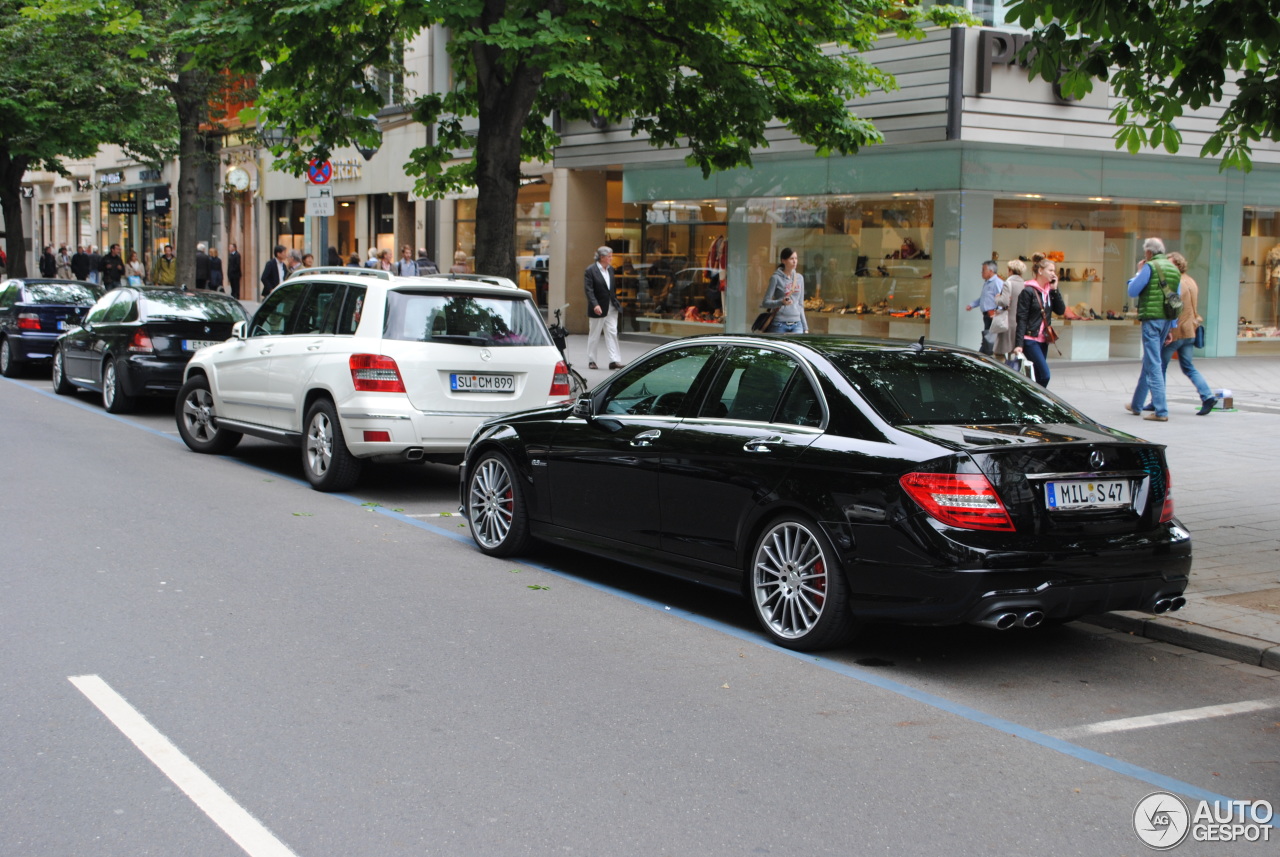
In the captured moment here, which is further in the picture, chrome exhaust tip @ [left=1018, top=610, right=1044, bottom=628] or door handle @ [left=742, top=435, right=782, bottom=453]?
door handle @ [left=742, top=435, right=782, bottom=453]

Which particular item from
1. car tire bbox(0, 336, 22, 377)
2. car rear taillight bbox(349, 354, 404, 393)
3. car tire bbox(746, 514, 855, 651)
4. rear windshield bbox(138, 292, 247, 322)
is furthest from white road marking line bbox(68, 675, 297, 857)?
car tire bbox(0, 336, 22, 377)

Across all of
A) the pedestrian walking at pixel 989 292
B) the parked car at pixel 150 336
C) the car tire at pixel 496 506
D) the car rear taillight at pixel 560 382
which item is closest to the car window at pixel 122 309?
the parked car at pixel 150 336

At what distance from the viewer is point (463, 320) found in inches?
413

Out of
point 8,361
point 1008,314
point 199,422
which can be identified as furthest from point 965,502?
point 8,361

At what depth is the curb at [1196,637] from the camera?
6211 mm

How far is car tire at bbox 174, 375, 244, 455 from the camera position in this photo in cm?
1269

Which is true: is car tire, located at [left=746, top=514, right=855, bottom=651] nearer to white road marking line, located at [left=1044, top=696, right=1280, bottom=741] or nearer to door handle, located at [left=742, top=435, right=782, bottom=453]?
door handle, located at [left=742, top=435, right=782, bottom=453]

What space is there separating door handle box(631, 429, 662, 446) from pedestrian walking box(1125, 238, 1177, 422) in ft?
31.5

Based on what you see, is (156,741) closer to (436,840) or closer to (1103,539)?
(436,840)

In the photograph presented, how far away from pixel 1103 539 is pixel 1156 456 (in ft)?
1.92

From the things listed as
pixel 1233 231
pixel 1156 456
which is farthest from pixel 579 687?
pixel 1233 231

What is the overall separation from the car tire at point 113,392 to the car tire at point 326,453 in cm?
587

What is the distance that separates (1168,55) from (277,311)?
7476mm

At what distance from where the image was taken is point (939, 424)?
6.05 metres
